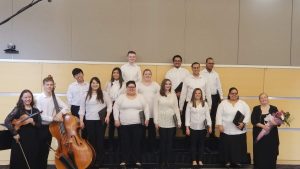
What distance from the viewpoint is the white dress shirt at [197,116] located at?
6488mm

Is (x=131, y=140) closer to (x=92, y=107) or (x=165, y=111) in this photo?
(x=165, y=111)

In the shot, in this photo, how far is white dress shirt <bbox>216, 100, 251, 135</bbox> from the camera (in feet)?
21.8

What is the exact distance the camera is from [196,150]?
6.58 metres

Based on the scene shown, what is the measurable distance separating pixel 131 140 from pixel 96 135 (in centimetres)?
58

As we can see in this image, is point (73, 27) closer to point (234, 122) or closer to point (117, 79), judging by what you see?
point (117, 79)

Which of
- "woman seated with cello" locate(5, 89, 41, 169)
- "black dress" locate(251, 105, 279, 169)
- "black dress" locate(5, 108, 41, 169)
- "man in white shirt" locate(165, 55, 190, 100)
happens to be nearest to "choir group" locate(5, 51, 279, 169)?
"black dress" locate(251, 105, 279, 169)

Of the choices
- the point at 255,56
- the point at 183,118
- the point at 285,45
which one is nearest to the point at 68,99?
the point at 183,118

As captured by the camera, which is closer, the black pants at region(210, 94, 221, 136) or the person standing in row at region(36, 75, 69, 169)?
the person standing in row at region(36, 75, 69, 169)

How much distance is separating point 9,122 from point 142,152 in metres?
2.49

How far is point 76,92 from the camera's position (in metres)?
6.63

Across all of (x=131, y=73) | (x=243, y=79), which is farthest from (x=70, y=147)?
(x=243, y=79)

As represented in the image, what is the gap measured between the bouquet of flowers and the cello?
8.98 ft

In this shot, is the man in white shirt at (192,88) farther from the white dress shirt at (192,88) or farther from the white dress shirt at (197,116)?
the white dress shirt at (197,116)

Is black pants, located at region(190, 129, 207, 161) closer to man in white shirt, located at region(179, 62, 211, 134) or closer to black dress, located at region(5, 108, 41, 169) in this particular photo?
man in white shirt, located at region(179, 62, 211, 134)
